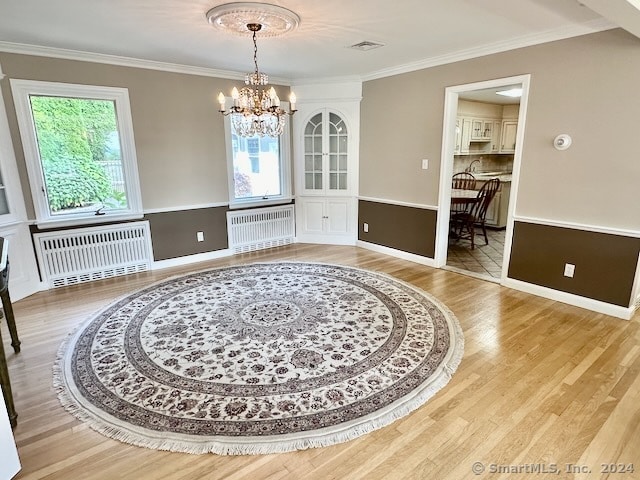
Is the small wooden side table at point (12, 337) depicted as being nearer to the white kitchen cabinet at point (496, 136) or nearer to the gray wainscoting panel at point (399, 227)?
the gray wainscoting panel at point (399, 227)

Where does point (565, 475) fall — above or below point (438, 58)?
below

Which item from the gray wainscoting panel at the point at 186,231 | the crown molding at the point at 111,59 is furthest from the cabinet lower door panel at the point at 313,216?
Answer: the crown molding at the point at 111,59

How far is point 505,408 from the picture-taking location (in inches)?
84.3

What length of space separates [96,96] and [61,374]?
3.11 m

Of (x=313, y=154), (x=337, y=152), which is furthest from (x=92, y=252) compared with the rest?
(x=337, y=152)

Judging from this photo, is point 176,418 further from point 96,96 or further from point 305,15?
point 96,96

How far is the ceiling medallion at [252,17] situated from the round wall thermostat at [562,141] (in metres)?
2.61

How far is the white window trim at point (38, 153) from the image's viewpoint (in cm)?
371

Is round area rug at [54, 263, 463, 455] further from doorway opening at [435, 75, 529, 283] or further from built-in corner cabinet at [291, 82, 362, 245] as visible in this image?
built-in corner cabinet at [291, 82, 362, 245]

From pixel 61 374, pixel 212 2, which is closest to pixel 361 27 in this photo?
pixel 212 2

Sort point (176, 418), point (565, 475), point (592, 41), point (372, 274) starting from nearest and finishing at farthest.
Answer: point (565, 475)
point (176, 418)
point (592, 41)
point (372, 274)

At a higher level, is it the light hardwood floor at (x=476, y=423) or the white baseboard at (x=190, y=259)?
the white baseboard at (x=190, y=259)

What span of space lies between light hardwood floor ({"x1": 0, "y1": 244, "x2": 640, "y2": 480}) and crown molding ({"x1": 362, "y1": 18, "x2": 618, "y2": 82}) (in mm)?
2516

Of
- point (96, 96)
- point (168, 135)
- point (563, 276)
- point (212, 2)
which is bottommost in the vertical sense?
point (563, 276)
